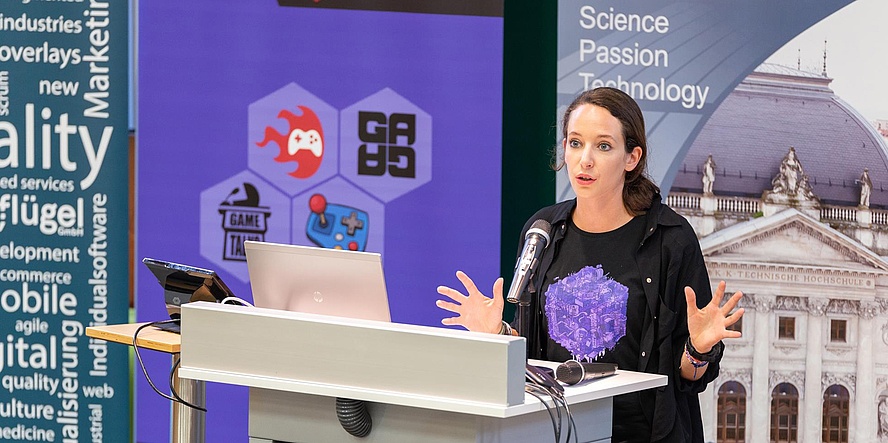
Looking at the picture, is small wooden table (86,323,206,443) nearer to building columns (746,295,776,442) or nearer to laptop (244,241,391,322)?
laptop (244,241,391,322)

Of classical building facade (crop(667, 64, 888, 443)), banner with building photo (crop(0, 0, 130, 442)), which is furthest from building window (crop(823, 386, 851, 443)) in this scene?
banner with building photo (crop(0, 0, 130, 442))

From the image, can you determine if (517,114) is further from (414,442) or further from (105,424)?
(414,442)

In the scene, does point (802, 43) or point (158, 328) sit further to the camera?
point (802, 43)

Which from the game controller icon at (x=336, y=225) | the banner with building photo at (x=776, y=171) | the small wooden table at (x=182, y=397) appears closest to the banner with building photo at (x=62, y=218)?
the game controller icon at (x=336, y=225)

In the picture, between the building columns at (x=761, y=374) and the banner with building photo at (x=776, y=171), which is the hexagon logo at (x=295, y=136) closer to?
the banner with building photo at (x=776, y=171)

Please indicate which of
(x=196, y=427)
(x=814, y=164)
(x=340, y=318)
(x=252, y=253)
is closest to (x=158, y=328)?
(x=196, y=427)

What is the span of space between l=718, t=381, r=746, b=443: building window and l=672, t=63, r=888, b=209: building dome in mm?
799

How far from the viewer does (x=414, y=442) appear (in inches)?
84.7

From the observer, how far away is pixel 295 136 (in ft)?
14.6

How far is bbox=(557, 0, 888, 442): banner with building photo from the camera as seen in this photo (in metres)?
4.15

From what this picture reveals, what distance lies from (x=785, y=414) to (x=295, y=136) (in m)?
2.33

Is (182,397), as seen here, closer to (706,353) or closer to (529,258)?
(529,258)

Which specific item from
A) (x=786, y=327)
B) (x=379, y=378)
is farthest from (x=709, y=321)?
(x=786, y=327)

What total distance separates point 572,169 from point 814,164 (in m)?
1.85
